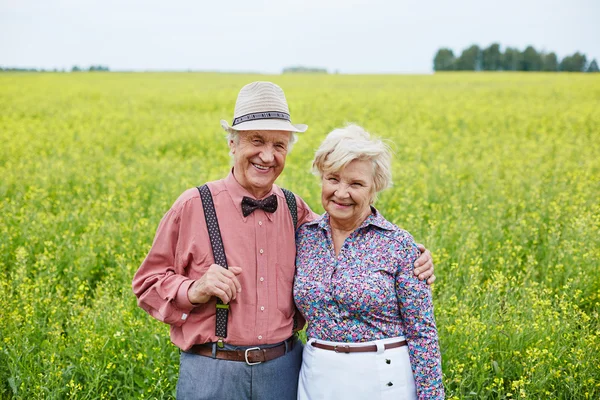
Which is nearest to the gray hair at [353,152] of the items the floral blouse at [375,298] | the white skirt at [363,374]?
the floral blouse at [375,298]

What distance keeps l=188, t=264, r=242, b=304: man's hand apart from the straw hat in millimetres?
657

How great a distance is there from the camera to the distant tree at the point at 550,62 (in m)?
76.1

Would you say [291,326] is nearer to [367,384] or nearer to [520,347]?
[367,384]

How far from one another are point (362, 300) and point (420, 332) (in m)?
0.30

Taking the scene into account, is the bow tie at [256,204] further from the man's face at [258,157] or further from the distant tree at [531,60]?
the distant tree at [531,60]

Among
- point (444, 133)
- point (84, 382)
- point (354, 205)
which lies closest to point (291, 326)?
point (354, 205)

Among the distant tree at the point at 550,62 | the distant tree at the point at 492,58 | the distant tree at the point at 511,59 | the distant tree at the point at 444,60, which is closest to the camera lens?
the distant tree at the point at 550,62

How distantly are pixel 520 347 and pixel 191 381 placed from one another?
2351 mm

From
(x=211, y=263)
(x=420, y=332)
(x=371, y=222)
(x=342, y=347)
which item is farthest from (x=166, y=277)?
(x=420, y=332)

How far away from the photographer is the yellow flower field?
353 cm

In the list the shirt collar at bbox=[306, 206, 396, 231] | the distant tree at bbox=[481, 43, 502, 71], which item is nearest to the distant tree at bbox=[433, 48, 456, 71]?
the distant tree at bbox=[481, 43, 502, 71]

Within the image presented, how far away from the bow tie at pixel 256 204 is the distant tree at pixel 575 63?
77211 millimetres

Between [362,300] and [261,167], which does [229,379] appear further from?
[261,167]

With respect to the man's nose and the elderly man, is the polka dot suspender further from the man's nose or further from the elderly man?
the man's nose
